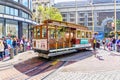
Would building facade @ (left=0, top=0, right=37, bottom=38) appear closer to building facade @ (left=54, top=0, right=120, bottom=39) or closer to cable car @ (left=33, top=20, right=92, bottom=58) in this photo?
cable car @ (left=33, top=20, right=92, bottom=58)

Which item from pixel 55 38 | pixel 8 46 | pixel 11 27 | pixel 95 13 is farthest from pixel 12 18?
pixel 95 13

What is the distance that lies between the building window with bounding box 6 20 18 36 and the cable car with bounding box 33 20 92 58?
1140 centimetres

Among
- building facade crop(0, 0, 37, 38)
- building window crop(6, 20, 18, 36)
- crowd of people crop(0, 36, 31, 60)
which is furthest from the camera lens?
building window crop(6, 20, 18, 36)

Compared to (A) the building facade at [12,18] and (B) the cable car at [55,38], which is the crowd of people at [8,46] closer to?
(B) the cable car at [55,38]

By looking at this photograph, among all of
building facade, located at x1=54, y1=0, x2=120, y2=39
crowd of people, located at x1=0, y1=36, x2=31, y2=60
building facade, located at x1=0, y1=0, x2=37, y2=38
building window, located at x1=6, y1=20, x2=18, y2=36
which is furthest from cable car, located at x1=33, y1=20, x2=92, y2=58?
building facade, located at x1=54, y1=0, x2=120, y2=39

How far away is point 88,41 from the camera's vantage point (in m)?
26.6

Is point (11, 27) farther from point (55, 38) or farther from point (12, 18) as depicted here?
point (55, 38)

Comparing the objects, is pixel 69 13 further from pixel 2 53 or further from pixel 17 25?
pixel 2 53

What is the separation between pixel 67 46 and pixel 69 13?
6799 centimetres

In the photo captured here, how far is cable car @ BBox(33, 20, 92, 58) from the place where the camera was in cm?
1798

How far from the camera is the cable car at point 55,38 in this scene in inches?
708

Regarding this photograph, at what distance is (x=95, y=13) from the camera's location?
279 feet

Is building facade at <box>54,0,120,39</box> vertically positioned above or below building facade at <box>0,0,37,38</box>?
above

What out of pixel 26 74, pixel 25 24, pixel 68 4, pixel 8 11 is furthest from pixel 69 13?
pixel 26 74
